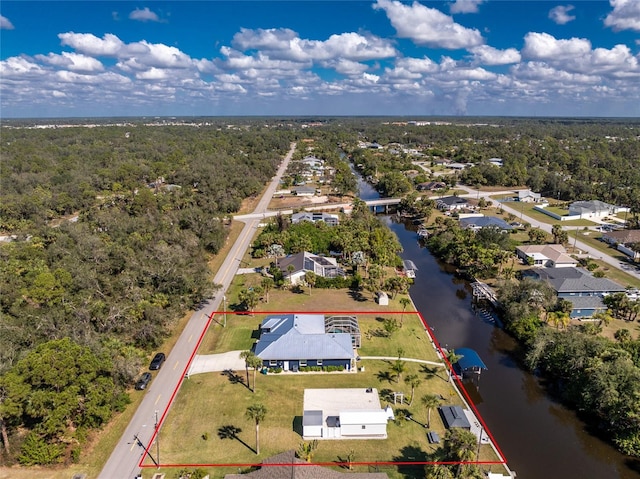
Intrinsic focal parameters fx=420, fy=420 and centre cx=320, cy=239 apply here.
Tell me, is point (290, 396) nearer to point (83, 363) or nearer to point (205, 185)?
point (83, 363)

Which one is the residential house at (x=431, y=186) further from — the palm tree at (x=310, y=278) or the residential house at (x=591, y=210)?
the palm tree at (x=310, y=278)

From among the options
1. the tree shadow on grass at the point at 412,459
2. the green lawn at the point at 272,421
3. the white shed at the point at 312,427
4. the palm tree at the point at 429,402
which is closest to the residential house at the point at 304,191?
the green lawn at the point at 272,421

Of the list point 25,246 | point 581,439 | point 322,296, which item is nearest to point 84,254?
point 25,246

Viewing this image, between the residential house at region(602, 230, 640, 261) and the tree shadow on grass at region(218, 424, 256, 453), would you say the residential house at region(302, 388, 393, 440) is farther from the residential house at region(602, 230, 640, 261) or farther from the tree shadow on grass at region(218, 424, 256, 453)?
the residential house at region(602, 230, 640, 261)

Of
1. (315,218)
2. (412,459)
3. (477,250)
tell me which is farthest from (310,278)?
(315,218)

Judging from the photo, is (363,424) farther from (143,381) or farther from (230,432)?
(143,381)
